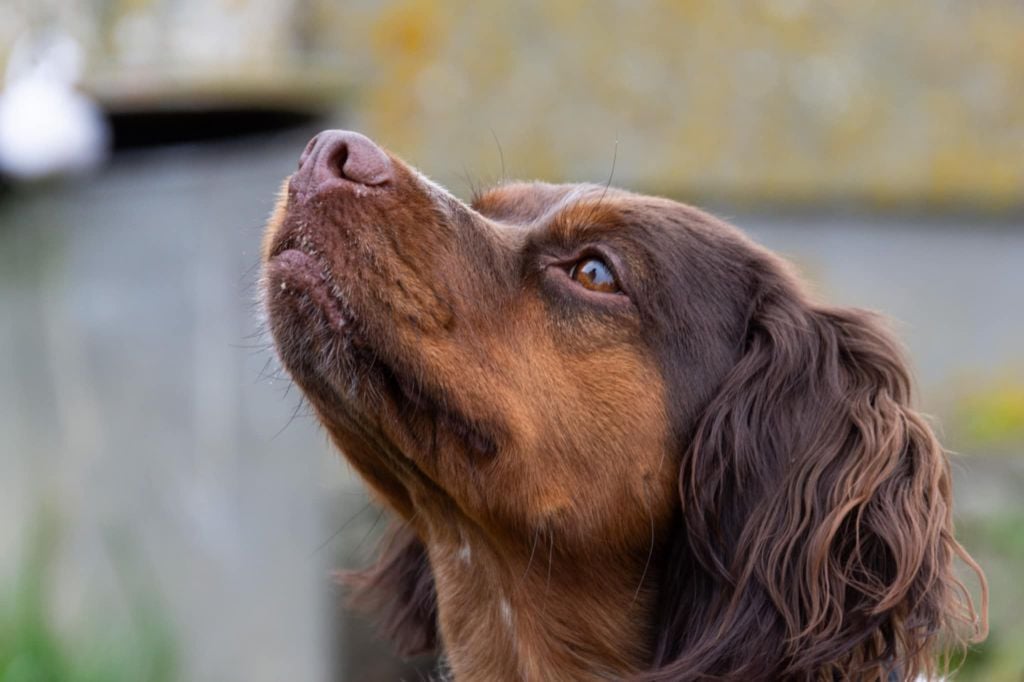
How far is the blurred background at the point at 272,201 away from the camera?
618 cm

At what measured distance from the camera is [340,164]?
Result: 125 inches

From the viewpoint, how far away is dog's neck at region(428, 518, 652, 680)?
11.4 feet

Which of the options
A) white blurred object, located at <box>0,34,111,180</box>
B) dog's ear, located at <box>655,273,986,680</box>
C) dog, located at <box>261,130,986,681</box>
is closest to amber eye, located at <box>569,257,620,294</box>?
dog, located at <box>261,130,986,681</box>

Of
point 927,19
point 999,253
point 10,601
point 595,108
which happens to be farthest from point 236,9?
point 999,253

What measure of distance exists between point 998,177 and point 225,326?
14.0 ft

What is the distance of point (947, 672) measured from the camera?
3.65 meters

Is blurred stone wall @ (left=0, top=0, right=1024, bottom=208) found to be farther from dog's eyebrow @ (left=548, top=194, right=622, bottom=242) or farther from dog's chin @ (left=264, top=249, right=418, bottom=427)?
dog's chin @ (left=264, top=249, right=418, bottom=427)

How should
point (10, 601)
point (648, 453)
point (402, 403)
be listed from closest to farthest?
point (402, 403)
point (648, 453)
point (10, 601)

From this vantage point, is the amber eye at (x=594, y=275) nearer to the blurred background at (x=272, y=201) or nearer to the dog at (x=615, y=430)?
the dog at (x=615, y=430)

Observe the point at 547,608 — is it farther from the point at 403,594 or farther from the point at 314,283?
the point at 314,283

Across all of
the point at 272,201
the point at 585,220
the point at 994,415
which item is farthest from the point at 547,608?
the point at 994,415

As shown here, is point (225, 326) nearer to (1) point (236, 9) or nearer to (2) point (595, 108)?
(1) point (236, 9)

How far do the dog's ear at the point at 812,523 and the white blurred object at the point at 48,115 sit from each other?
316 centimetres

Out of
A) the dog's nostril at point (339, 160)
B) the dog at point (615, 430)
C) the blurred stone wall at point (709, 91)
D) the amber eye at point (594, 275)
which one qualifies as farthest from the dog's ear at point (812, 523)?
the blurred stone wall at point (709, 91)
